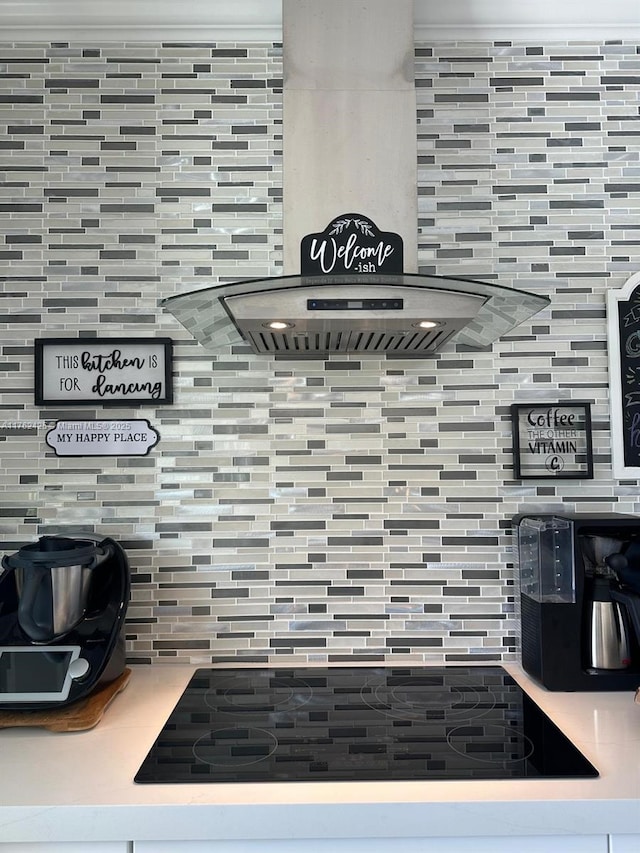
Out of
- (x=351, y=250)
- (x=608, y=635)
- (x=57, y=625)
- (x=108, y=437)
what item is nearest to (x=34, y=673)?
(x=57, y=625)

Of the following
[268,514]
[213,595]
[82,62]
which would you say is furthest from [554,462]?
[82,62]

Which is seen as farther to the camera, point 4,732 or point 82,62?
point 82,62

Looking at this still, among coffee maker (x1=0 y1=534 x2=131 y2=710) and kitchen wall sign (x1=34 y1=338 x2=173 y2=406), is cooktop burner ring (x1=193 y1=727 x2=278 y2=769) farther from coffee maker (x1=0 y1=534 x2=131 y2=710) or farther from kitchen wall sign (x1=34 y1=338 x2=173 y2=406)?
kitchen wall sign (x1=34 y1=338 x2=173 y2=406)

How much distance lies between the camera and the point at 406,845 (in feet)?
3.17

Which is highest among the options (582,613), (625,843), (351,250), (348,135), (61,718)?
(348,135)

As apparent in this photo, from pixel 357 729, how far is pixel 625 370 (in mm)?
1073

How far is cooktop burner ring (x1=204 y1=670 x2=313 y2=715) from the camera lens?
132 cm

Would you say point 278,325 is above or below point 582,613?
above

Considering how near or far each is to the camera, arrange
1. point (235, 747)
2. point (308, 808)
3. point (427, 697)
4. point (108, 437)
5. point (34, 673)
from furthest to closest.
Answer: point (108, 437)
point (427, 697)
point (34, 673)
point (235, 747)
point (308, 808)

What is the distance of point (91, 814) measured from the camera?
943 millimetres

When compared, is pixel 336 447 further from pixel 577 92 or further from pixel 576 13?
pixel 576 13

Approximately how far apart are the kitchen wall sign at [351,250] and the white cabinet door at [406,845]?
991mm

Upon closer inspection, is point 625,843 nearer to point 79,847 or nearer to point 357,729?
Result: point 357,729

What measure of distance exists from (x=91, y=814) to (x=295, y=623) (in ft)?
2.32
